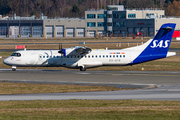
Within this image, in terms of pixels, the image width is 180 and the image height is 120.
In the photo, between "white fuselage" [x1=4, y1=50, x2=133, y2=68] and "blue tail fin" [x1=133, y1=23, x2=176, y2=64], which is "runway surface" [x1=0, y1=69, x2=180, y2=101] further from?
"blue tail fin" [x1=133, y1=23, x2=176, y2=64]

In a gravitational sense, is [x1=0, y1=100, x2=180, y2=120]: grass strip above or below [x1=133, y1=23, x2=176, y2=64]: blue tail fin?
below

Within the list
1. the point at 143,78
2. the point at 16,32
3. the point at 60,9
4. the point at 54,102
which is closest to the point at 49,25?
the point at 16,32

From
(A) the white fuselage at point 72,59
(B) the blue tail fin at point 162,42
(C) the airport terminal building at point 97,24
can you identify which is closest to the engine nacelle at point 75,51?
(A) the white fuselage at point 72,59

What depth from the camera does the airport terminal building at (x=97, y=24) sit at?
129375mm

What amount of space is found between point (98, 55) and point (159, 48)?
8.09 metres

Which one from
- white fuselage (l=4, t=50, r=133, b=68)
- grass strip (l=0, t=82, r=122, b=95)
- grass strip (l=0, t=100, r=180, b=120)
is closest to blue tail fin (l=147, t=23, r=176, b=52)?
white fuselage (l=4, t=50, r=133, b=68)

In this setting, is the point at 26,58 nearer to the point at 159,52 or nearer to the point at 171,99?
the point at 159,52

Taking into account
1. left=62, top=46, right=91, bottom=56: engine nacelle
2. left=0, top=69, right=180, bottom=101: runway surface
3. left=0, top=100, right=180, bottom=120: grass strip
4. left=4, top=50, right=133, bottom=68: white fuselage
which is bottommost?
left=0, top=100, right=180, bottom=120: grass strip

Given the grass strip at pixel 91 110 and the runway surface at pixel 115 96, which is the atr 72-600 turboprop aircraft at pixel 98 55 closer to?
the runway surface at pixel 115 96

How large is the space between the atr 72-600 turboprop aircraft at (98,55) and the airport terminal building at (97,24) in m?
87.9

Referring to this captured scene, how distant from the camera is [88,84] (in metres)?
28.8

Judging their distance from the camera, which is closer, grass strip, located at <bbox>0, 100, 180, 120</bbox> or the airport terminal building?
grass strip, located at <bbox>0, 100, 180, 120</bbox>

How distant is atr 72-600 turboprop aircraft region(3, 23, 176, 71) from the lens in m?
37.7

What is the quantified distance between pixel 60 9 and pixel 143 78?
146410 mm
